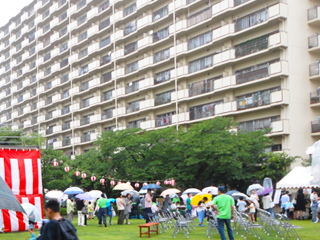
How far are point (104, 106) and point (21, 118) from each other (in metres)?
23.0

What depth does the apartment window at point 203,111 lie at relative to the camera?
115ft

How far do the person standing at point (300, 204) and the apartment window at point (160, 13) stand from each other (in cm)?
2410

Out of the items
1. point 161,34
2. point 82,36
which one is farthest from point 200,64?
point 82,36

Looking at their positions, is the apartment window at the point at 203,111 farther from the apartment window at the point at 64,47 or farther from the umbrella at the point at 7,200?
the umbrella at the point at 7,200

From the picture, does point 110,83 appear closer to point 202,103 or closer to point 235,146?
point 202,103

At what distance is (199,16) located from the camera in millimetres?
36469

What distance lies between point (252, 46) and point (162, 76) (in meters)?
10.8

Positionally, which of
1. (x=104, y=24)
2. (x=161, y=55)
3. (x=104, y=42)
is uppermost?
(x=104, y=24)

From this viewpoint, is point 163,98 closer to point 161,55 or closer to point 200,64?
point 161,55

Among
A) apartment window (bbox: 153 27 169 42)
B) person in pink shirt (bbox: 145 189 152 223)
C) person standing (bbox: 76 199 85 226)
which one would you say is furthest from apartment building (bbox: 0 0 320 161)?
person standing (bbox: 76 199 85 226)

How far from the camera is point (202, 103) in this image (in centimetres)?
3653

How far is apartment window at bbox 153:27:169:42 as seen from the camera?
40125 millimetres

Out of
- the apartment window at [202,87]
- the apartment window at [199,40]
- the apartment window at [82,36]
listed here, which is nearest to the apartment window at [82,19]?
the apartment window at [82,36]

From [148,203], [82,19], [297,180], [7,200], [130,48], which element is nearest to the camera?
[7,200]
